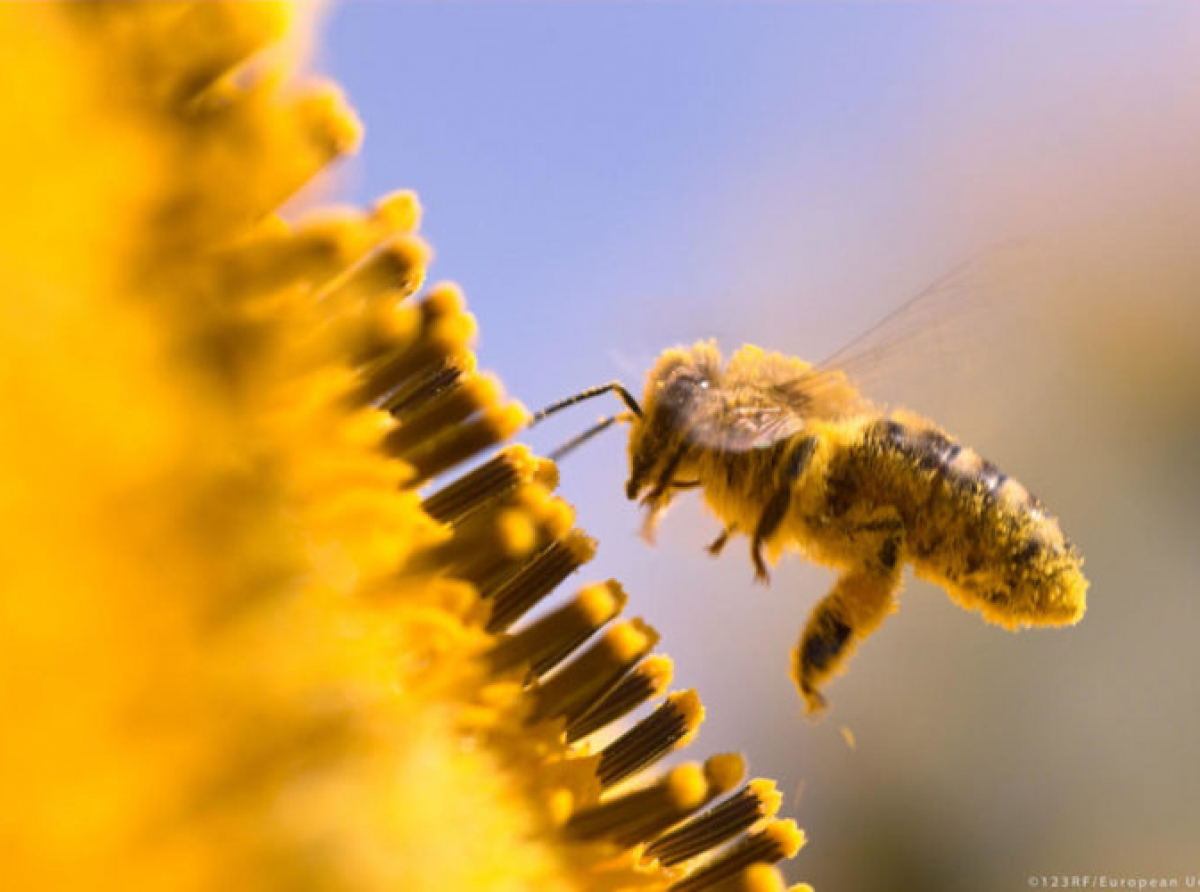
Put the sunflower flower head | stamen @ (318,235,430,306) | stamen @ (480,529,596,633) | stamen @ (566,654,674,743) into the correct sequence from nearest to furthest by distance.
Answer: the sunflower flower head → stamen @ (318,235,430,306) → stamen @ (480,529,596,633) → stamen @ (566,654,674,743)

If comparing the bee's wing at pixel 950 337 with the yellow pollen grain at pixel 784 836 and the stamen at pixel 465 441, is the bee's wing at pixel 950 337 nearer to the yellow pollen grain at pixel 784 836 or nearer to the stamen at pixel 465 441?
the stamen at pixel 465 441

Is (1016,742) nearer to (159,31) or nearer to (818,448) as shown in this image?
(818,448)

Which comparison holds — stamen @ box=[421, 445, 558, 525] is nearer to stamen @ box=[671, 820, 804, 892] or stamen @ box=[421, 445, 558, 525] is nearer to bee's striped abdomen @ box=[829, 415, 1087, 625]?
bee's striped abdomen @ box=[829, 415, 1087, 625]

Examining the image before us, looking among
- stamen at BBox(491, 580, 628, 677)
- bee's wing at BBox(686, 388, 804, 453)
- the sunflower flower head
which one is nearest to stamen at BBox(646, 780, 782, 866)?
the sunflower flower head

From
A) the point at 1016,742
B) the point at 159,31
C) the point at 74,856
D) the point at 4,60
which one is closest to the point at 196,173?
the point at 159,31

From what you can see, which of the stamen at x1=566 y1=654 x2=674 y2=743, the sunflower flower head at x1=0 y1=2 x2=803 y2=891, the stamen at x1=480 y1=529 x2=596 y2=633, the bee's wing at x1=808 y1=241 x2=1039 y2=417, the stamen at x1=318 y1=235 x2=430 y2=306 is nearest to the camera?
the sunflower flower head at x1=0 y1=2 x2=803 y2=891

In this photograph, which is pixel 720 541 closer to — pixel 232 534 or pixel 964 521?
pixel 964 521
